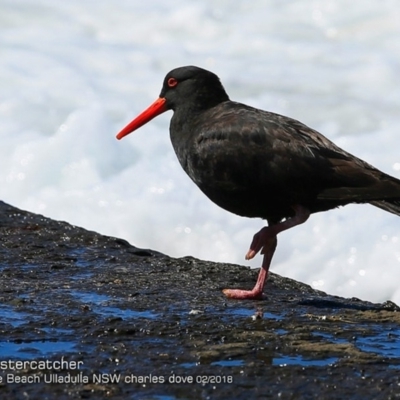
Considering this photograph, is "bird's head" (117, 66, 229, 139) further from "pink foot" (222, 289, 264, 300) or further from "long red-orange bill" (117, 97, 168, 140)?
"pink foot" (222, 289, 264, 300)

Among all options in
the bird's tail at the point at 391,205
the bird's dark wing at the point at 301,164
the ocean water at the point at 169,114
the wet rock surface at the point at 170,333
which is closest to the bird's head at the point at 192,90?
the bird's dark wing at the point at 301,164

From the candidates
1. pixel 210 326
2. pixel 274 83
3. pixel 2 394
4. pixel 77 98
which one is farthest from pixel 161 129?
pixel 2 394

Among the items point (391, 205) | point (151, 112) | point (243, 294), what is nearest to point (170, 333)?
point (243, 294)

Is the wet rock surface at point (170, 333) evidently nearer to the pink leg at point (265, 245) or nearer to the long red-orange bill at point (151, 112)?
the pink leg at point (265, 245)

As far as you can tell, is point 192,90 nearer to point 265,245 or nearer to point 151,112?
point 151,112

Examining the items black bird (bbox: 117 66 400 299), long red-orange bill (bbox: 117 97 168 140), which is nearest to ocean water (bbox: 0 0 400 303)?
long red-orange bill (bbox: 117 97 168 140)

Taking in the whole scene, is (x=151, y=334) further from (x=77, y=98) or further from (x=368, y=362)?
(x=77, y=98)

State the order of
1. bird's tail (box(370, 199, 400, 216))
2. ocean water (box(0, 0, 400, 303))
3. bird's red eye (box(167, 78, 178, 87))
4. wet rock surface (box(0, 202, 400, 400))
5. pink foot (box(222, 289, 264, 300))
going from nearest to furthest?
wet rock surface (box(0, 202, 400, 400))
pink foot (box(222, 289, 264, 300))
bird's tail (box(370, 199, 400, 216))
bird's red eye (box(167, 78, 178, 87))
ocean water (box(0, 0, 400, 303))

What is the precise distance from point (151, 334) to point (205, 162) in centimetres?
140

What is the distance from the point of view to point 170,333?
4.67 metres

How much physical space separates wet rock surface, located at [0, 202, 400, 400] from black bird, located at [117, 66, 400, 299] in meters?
0.37

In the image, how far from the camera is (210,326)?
189 inches

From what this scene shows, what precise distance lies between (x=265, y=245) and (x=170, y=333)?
54.8 inches

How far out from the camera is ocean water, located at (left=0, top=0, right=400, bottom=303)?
9859 mm
